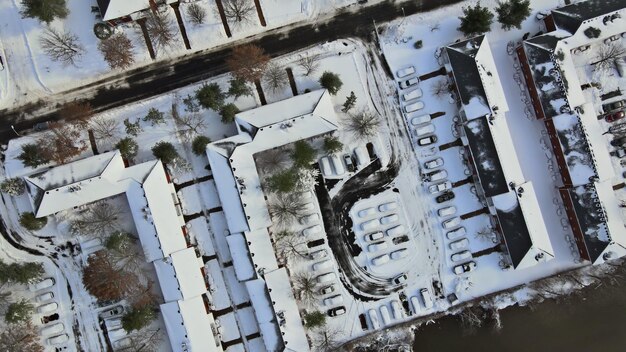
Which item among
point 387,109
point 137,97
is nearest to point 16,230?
point 137,97

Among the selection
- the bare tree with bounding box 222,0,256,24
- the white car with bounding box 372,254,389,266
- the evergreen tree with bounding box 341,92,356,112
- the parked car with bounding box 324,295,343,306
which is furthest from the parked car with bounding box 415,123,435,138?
the bare tree with bounding box 222,0,256,24

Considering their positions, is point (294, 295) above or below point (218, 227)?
below

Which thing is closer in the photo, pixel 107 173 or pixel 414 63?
pixel 107 173

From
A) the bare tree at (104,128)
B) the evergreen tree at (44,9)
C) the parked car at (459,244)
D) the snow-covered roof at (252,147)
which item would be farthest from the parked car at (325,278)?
the evergreen tree at (44,9)

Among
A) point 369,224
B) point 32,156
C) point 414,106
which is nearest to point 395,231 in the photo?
point 369,224

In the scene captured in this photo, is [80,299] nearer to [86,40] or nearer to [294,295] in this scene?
[294,295]

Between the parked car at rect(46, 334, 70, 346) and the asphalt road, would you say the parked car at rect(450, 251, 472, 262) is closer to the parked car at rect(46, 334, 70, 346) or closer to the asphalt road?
the asphalt road

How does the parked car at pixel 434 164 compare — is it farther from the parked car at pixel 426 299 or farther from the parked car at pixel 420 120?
the parked car at pixel 426 299
